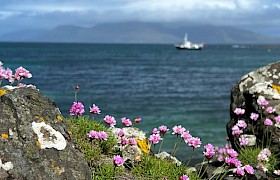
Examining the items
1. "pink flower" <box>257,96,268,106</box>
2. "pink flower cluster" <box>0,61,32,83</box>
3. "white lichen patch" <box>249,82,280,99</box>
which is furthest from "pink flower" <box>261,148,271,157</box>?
"pink flower cluster" <box>0,61,32,83</box>

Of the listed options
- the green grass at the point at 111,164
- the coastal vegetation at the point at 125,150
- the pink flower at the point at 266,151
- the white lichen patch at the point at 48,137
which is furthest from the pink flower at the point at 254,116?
the white lichen patch at the point at 48,137

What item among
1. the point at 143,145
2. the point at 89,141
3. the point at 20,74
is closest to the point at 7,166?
the point at 20,74

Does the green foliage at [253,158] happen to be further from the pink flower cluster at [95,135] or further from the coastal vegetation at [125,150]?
the pink flower cluster at [95,135]

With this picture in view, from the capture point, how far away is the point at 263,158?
1034 centimetres

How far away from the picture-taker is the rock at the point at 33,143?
15.3 feet

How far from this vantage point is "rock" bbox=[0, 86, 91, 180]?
184 inches

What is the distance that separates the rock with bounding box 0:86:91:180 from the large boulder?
297 inches

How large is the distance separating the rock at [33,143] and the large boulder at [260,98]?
7553 mm

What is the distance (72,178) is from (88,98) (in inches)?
1300

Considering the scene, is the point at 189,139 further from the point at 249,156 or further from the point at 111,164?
the point at 249,156

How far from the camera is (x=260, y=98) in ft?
39.0

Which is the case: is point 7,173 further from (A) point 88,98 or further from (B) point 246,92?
(A) point 88,98

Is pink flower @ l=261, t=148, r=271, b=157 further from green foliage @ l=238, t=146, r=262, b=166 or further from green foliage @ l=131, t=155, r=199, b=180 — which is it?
green foliage @ l=131, t=155, r=199, b=180

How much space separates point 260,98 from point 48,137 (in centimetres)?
803
